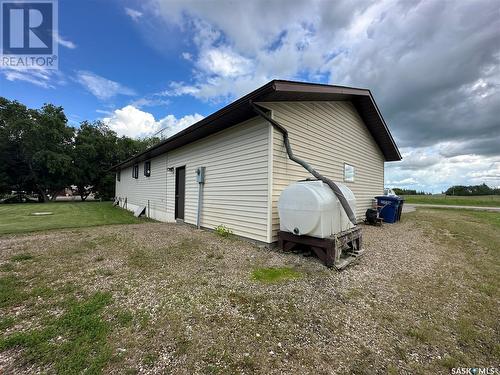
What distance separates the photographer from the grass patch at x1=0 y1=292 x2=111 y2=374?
5.67 ft

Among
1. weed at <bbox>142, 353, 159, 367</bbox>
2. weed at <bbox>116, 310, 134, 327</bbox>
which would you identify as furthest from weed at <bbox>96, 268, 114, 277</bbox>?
weed at <bbox>142, 353, 159, 367</bbox>

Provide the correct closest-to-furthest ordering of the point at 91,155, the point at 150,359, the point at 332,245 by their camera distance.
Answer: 1. the point at 150,359
2. the point at 332,245
3. the point at 91,155

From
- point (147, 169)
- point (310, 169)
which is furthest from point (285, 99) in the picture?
point (147, 169)

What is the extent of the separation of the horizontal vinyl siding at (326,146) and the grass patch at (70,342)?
3.63 meters

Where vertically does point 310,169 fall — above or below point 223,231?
above

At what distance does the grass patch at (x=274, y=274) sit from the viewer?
341 cm

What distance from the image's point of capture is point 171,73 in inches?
477

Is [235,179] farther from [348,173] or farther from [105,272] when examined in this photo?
[348,173]

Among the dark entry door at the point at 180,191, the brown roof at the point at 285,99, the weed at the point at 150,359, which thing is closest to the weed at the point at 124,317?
the weed at the point at 150,359

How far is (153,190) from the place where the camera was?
11664mm

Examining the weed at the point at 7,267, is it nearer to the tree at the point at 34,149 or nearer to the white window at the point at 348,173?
the white window at the point at 348,173

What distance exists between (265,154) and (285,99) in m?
1.49

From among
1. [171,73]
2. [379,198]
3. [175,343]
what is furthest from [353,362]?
[171,73]

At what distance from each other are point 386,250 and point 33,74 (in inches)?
598
